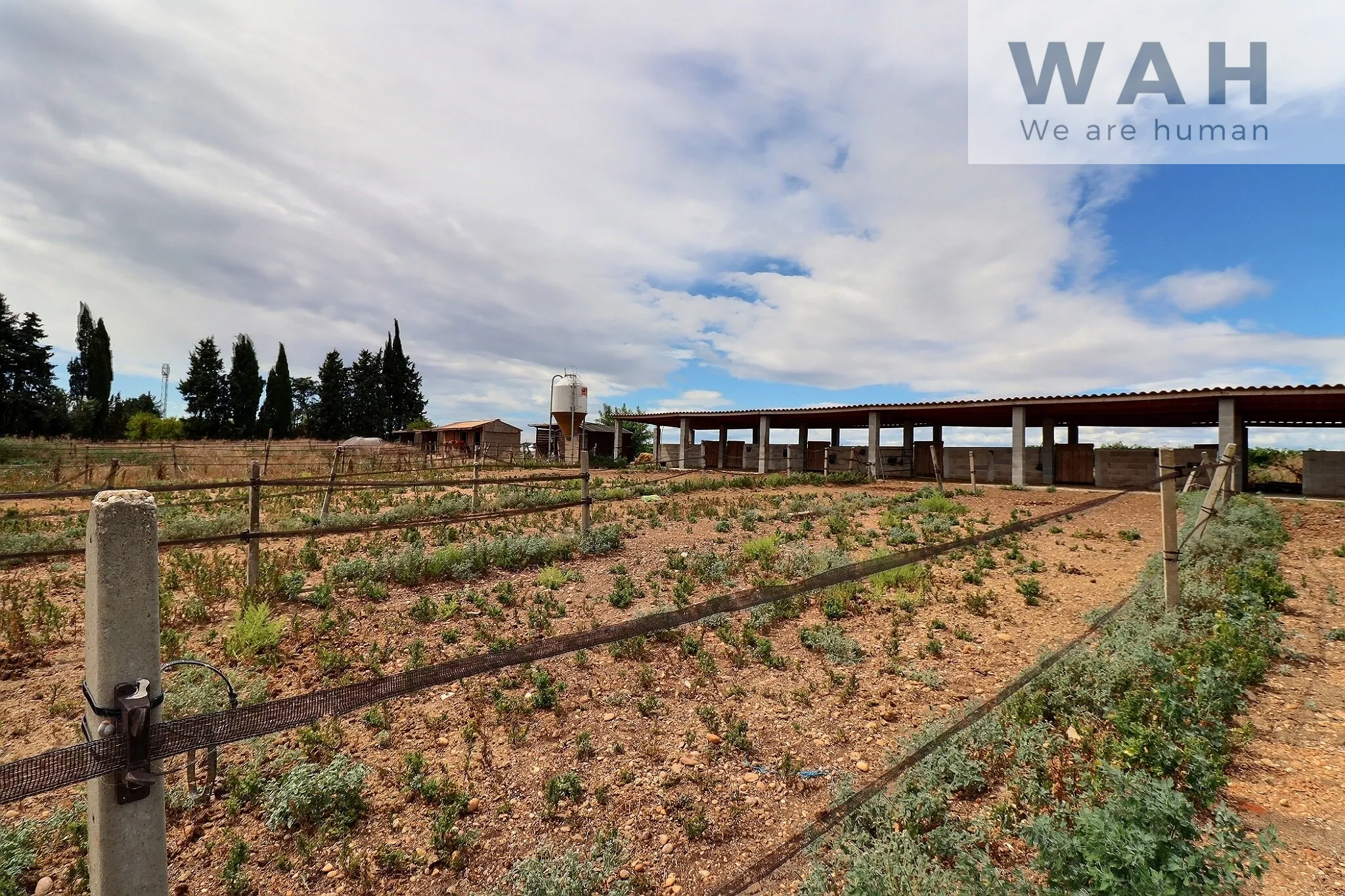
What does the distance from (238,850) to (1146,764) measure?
5.37 m

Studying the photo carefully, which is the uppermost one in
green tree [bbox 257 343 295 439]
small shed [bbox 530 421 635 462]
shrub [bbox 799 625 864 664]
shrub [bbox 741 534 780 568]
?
green tree [bbox 257 343 295 439]

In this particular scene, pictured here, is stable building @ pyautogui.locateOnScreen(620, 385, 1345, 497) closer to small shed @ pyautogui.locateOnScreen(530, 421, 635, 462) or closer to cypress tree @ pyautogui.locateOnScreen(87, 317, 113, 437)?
small shed @ pyautogui.locateOnScreen(530, 421, 635, 462)

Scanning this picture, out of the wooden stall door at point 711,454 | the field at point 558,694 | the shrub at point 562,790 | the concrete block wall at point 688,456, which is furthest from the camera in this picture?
the wooden stall door at point 711,454

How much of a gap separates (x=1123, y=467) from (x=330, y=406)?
6969 centimetres

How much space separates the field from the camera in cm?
326

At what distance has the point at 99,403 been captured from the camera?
47969mm

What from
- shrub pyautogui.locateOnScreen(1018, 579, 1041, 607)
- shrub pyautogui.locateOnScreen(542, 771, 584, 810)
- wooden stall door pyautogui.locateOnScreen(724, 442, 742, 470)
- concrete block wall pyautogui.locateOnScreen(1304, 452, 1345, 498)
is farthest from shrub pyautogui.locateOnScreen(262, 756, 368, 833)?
wooden stall door pyautogui.locateOnScreen(724, 442, 742, 470)

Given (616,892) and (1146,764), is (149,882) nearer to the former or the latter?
(616,892)

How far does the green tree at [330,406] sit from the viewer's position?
6156 centimetres

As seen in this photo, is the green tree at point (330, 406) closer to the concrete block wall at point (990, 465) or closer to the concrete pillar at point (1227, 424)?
the concrete block wall at point (990, 465)

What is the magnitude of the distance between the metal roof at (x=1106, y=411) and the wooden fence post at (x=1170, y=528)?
48.3ft

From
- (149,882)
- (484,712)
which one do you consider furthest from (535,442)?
(149,882)

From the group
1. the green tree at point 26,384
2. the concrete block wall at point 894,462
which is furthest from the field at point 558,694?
the green tree at point 26,384

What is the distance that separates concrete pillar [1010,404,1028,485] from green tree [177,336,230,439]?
70.1 metres
